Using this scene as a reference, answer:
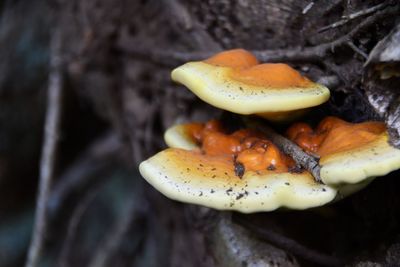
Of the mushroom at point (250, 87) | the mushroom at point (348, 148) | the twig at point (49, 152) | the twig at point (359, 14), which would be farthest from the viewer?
the twig at point (49, 152)

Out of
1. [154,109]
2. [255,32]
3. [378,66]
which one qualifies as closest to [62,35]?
[154,109]

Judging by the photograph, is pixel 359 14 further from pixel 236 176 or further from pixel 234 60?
pixel 236 176

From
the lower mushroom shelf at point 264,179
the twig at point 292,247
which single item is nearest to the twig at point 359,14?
the lower mushroom shelf at point 264,179

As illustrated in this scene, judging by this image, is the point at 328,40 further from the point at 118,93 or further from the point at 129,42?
the point at 118,93

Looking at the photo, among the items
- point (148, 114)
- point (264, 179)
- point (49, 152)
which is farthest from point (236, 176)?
point (49, 152)

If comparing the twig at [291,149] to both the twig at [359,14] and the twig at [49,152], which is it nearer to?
the twig at [359,14]

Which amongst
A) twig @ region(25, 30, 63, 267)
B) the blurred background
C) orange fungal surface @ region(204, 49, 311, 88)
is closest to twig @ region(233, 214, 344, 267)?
the blurred background
